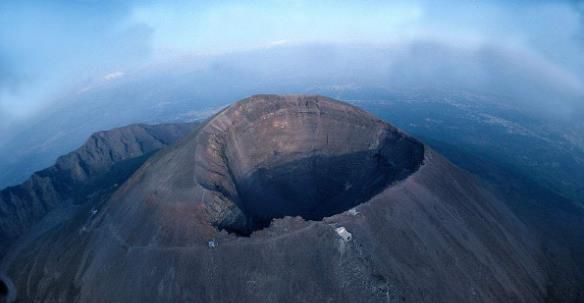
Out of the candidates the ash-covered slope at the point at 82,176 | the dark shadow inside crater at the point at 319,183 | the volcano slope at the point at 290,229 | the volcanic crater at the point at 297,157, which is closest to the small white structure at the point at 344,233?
the volcano slope at the point at 290,229

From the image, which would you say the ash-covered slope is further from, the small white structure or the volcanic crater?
the small white structure

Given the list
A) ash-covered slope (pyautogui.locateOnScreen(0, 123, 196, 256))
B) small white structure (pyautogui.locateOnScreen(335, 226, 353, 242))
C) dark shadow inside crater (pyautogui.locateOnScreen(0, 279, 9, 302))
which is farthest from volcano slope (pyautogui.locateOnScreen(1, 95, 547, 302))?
ash-covered slope (pyautogui.locateOnScreen(0, 123, 196, 256))

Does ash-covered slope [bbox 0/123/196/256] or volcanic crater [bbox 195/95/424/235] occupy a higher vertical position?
volcanic crater [bbox 195/95/424/235]

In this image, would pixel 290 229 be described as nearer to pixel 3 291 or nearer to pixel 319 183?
pixel 319 183

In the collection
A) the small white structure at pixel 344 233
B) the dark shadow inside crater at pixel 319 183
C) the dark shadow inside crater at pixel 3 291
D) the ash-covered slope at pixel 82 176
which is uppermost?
the small white structure at pixel 344 233

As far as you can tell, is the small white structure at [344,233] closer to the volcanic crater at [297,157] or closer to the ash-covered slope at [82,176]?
the volcanic crater at [297,157]

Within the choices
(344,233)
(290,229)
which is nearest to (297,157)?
(290,229)
